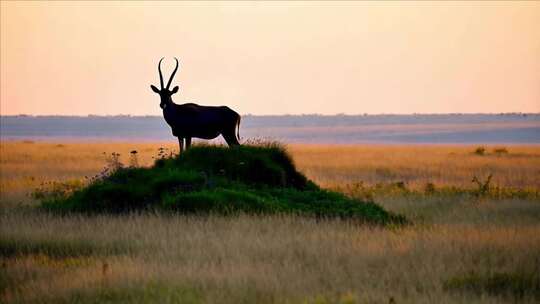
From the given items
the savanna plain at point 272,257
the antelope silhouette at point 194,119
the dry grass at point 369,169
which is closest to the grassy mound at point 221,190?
the savanna plain at point 272,257

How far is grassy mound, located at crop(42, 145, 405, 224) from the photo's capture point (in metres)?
17.5

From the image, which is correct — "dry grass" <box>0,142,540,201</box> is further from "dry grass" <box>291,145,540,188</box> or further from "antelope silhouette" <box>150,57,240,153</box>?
"antelope silhouette" <box>150,57,240,153</box>

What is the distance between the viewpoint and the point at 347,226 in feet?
52.0

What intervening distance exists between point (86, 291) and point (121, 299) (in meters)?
0.50

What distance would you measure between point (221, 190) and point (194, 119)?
459 cm

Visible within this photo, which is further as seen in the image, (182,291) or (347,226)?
(347,226)

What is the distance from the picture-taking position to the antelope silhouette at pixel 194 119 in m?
22.0

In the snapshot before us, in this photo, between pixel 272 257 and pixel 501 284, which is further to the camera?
pixel 272 257

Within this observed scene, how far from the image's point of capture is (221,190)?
1800 cm

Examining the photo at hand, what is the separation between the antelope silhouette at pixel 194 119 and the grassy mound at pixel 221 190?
2.02 meters

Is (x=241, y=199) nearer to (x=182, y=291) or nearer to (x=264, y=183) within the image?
(x=264, y=183)

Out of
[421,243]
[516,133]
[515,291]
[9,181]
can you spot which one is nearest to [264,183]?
[421,243]

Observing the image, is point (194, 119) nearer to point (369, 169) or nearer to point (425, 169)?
point (369, 169)

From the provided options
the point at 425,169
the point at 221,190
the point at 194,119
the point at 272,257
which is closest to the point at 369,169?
the point at 425,169
